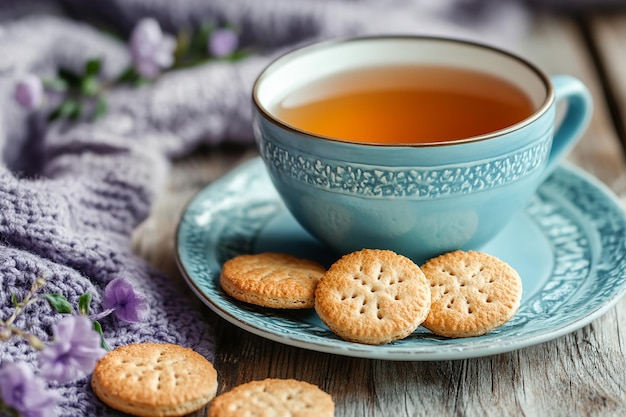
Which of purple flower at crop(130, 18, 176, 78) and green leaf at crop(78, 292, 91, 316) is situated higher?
purple flower at crop(130, 18, 176, 78)

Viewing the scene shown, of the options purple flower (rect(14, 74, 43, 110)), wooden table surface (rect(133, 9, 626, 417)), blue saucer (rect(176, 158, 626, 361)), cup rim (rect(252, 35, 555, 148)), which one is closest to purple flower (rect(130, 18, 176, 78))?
purple flower (rect(14, 74, 43, 110))

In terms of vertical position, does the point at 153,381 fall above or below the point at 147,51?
below

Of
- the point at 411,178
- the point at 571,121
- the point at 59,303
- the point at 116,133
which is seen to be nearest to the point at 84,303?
the point at 59,303

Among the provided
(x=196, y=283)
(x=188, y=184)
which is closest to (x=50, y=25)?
(x=188, y=184)

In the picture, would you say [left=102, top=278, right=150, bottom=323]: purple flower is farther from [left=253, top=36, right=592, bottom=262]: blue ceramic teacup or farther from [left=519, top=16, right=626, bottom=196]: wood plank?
[left=519, top=16, right=626, bottom=196]: wood plank

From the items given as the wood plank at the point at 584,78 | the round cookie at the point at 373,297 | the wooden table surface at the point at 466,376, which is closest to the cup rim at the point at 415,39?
the round cookie at the point at 373,297

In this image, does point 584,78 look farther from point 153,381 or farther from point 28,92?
point 153,381
